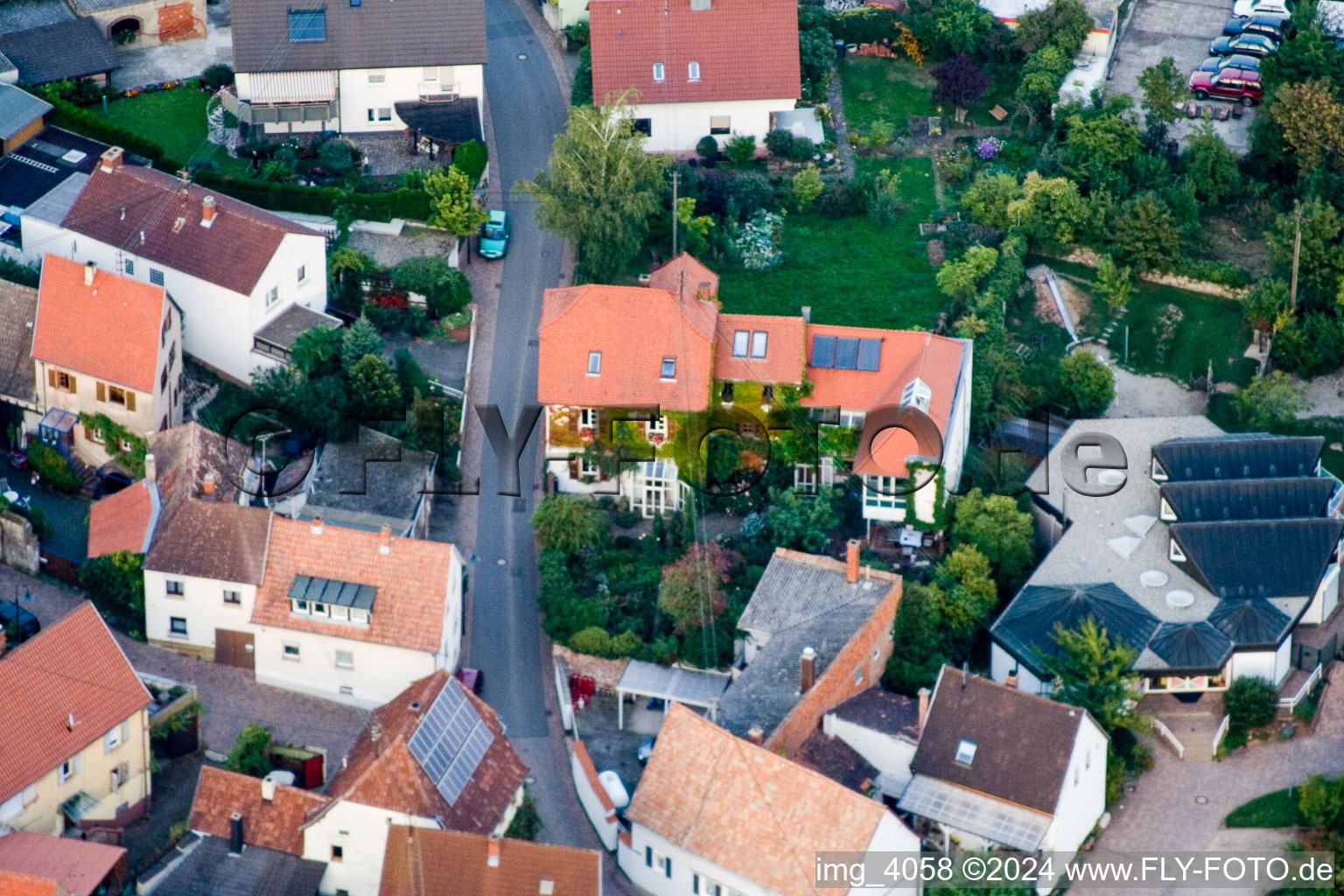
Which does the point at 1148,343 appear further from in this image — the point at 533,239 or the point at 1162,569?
the point at 533,239

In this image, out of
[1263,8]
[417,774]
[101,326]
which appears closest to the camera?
[417,774]

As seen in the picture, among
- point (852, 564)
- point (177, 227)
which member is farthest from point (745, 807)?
point (177, 227)

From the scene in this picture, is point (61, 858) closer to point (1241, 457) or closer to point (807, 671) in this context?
point (807, 671)

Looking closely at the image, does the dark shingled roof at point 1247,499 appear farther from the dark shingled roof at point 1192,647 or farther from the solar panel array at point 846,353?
the solar panel array at point 846,353

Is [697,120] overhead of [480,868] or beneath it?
overhead

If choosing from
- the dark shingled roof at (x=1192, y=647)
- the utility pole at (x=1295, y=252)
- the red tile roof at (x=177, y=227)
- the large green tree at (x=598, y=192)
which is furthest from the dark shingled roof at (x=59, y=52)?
the dark shingled roof at (x=1192, y=647)

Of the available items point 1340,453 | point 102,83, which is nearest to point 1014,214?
point 1340,453
